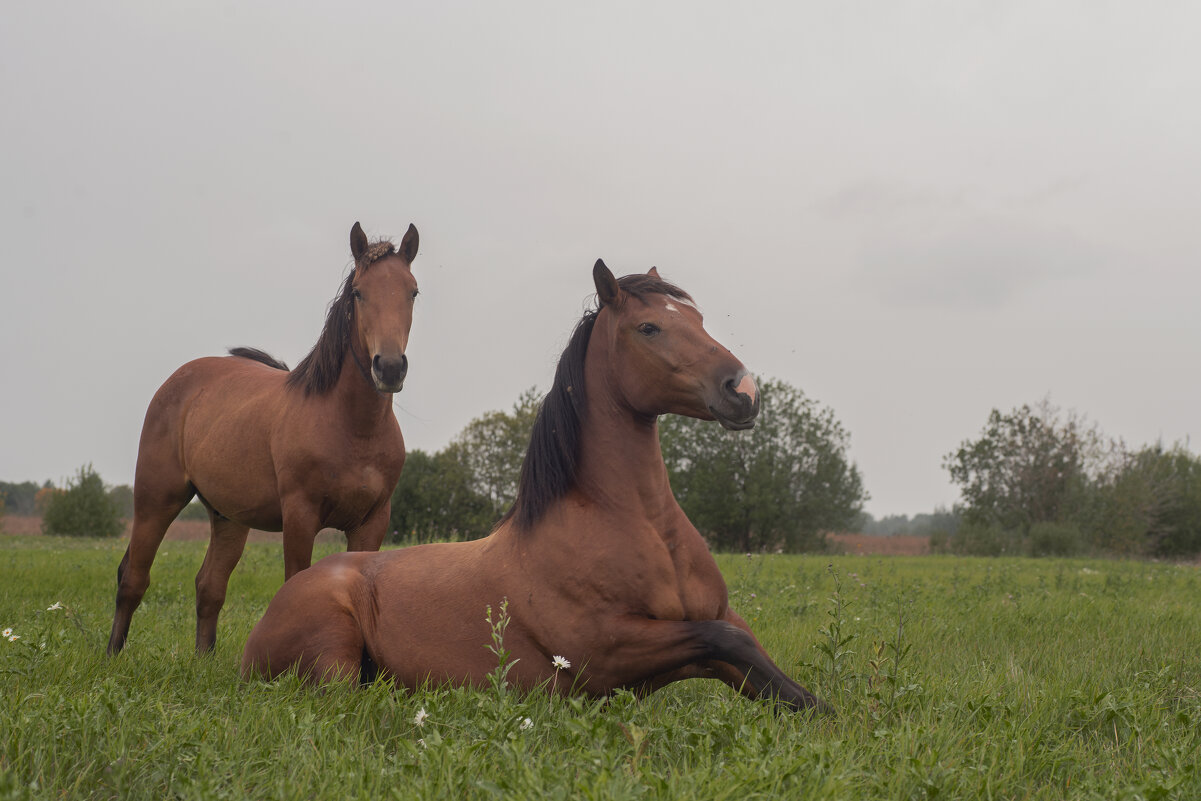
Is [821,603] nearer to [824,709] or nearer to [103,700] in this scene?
[824,709]

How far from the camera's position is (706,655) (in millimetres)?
3615

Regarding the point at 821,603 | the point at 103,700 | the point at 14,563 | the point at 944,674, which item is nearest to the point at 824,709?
the point at 944,674

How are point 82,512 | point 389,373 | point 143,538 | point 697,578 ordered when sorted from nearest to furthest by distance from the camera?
point 697,578 < point 389,373 < point 143,538 < point 82,512

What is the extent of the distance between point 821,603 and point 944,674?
155 inches

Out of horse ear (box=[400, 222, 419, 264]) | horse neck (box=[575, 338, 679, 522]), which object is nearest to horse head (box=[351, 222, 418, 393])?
horse ear (box=[400, 222, 419, 264])

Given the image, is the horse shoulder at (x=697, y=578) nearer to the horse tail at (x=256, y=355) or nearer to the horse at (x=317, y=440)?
the horse at (x=317, y=440)

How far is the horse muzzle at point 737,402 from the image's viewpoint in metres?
3.62

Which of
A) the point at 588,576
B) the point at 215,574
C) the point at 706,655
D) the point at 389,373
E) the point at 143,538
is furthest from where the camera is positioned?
the point at 143,538

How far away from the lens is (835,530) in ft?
148

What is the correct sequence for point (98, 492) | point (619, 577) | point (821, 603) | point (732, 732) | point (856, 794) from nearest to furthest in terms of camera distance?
point (856, 794) < point (732, 732) < point (619, 577) < point (821, 603) < point (98, 492)

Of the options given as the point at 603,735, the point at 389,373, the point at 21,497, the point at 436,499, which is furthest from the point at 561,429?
the point at 21,497

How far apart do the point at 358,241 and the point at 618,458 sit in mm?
2527

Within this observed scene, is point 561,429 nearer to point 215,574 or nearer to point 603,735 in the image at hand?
point 603,735

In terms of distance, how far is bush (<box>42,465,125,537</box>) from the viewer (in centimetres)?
3450
